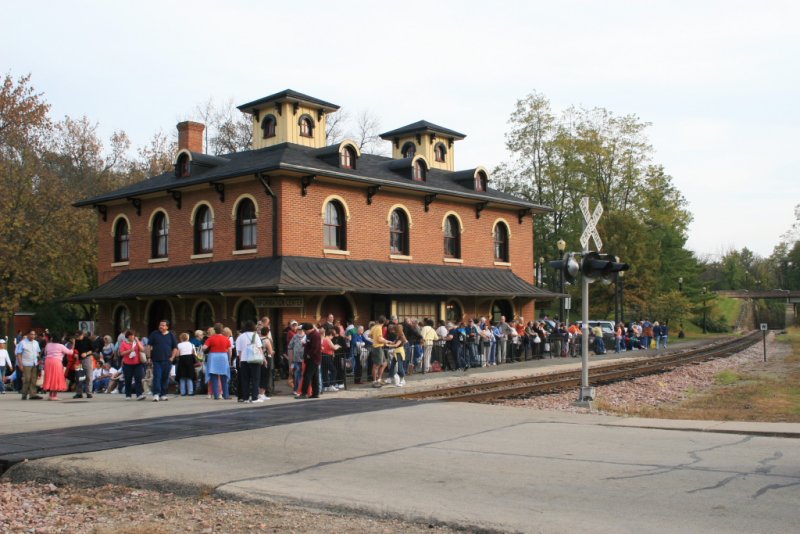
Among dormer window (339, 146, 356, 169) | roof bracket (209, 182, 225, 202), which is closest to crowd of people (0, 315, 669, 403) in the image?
roof bracket (209, 182, 225, 202)

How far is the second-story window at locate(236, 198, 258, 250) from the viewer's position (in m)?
27.8

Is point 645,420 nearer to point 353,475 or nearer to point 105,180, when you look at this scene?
point 353,475

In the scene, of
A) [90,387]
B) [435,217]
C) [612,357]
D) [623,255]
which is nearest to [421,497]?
[90,387]

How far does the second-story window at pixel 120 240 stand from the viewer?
3381cm

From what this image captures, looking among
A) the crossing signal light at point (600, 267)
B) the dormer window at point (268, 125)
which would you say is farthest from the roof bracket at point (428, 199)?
the crossing signal light at point (600, 267)

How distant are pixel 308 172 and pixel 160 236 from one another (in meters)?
8.57

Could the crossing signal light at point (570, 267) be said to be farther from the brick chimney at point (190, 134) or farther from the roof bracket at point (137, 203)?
the brick chimney at point (190, 134)

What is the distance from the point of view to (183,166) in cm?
3048

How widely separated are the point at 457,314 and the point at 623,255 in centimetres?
2165

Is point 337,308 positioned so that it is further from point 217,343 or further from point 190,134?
point 190,134

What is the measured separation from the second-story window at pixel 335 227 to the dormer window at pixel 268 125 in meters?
5.44

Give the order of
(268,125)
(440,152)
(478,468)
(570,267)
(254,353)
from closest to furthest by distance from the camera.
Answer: (478,468), (570,267), (254,353), (268,125), (440,152)

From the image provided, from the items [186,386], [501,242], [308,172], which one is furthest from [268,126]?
[186,386]

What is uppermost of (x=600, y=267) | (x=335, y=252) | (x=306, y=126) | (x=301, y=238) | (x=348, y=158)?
(x=306, y=126)
